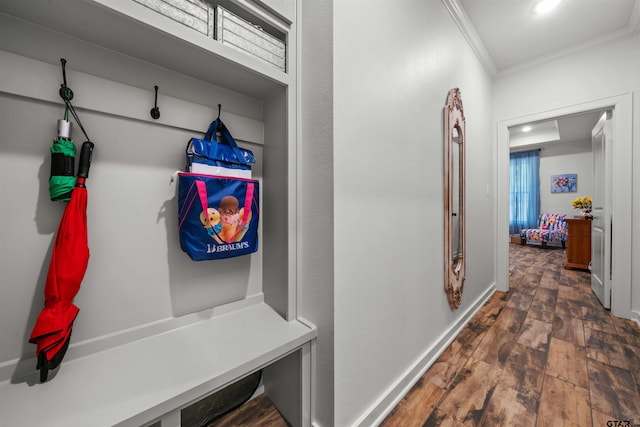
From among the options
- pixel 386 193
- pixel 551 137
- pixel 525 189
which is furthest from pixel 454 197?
pixel 525 189

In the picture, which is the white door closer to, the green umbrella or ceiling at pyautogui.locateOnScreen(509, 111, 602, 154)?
ceiling at pyautogui.locateOnScreen(509, 111, 602, 154)

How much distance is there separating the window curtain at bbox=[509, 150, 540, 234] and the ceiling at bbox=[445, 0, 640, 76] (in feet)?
16.1

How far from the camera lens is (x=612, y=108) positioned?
225 cm

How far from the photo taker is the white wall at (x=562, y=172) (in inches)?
223

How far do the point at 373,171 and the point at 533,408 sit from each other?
4.72ft

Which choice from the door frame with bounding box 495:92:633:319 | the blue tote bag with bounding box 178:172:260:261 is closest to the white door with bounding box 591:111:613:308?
the door frame with bounding box 495:92:633:319

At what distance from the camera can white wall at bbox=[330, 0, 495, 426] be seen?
3.27 feet

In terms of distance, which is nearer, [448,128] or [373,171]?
[373,171]

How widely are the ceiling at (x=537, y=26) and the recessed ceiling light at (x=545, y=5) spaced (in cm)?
4

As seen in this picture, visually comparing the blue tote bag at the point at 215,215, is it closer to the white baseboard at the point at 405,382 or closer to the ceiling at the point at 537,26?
the white baseboard at the point at 405,382

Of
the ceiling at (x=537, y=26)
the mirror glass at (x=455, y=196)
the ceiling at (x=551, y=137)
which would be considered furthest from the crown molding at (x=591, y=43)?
the ceiling at (x=551, y=137)

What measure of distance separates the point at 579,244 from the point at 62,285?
578 centimetres

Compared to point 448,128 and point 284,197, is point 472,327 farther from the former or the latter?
point 284,197

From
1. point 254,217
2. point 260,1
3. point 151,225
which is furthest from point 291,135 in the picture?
point 151,225
